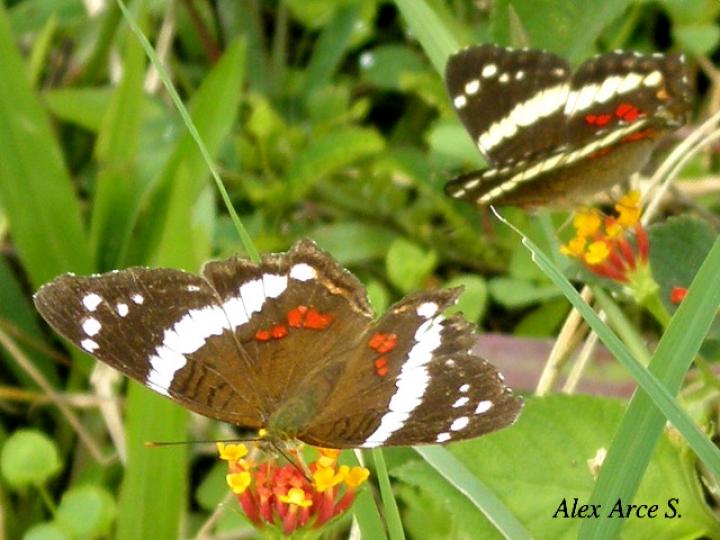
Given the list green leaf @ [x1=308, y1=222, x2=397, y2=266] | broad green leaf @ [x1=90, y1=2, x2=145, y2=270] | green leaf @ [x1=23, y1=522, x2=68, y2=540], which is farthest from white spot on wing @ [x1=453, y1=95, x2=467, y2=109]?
green leaf @ [x1=23, y1=522, x2=68, y2=540]

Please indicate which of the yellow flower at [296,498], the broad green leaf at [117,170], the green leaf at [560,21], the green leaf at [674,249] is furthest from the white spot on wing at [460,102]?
the yellow flower at [296,498]

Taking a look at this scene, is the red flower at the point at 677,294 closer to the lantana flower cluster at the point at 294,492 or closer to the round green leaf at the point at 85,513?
the lantana flower cluster at the point at 294,492

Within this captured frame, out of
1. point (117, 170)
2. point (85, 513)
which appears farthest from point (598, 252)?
point (117, 170)

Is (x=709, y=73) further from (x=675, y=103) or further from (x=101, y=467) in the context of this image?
(x=101, y=467)

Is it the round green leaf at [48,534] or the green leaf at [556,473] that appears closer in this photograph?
the green leaf at [556,473]

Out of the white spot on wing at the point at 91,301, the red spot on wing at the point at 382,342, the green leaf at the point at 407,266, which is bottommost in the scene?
the green leaf at the point at 407,266

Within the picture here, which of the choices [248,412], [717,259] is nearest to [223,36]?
[248,412]
